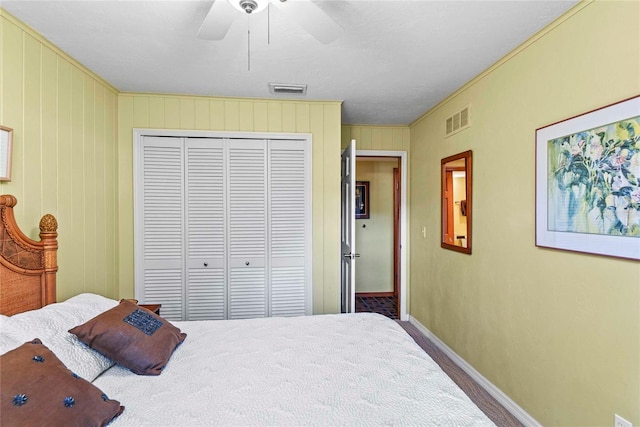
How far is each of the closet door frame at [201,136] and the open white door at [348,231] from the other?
14.3 inches

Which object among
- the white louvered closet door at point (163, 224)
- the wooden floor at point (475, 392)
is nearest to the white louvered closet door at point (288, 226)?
the white louvered closet door at point (163, 224)

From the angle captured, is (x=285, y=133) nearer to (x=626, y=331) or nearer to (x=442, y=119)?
(x=442, y=119)

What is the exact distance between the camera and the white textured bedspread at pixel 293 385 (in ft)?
3.84

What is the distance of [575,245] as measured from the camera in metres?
1.74

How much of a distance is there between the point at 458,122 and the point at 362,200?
248 cm

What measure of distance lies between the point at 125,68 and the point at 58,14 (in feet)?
2.21

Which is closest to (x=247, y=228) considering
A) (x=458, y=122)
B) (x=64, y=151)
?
(x=64, y=151)

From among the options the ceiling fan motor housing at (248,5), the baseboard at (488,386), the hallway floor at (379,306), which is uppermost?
the ceiling fan motor housing at (248,5)

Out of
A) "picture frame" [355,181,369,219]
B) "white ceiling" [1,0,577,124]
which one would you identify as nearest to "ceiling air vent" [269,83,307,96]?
"white ceiling" [1,0,577,124]

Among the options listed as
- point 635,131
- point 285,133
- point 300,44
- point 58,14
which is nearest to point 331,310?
point 285,133

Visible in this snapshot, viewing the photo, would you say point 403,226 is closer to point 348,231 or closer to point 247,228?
point 348,231

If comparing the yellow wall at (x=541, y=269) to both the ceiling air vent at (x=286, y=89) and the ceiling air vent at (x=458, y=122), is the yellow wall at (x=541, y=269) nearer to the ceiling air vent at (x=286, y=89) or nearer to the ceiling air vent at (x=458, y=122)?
the ceiling air vent at (x=458, y=122)

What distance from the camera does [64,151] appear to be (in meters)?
2.24

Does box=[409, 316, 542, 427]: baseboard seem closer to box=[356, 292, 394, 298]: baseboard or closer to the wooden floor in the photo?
the wooden floor
